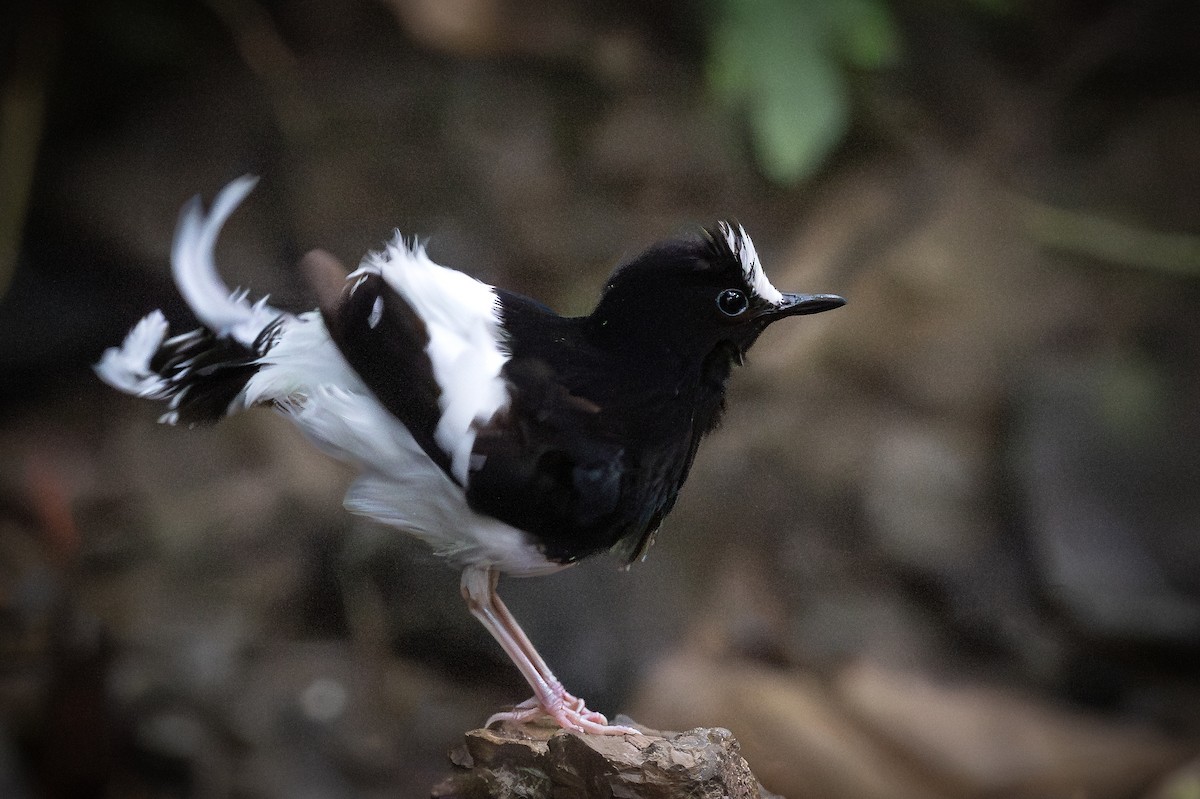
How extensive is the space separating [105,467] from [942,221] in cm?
130

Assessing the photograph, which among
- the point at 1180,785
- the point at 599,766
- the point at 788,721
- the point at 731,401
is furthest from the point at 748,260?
the point at 1180,785

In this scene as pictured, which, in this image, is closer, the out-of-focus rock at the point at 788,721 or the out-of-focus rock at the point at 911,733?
the out-of-focus rock at the point at 788,721

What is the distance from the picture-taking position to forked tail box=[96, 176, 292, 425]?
0.76 metres

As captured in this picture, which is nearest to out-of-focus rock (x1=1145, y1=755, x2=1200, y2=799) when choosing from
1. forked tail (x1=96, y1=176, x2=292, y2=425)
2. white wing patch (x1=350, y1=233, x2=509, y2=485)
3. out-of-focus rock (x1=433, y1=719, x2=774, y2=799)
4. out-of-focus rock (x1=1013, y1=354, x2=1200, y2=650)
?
out-of-focus rock (x1=1013, y1=354, x2=1200, y2=650)

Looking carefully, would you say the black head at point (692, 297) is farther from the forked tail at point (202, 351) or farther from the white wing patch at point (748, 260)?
the forked tail at point (202, 351)

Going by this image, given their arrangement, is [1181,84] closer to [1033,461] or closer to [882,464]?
[1033,461]

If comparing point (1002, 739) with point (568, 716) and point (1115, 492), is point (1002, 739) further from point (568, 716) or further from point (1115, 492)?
point (568, 716)

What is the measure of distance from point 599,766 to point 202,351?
414mm

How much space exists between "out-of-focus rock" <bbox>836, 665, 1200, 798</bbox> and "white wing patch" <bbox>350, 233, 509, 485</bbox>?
0.83 meters

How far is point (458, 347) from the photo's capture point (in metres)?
0.70

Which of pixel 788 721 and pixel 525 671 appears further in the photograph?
pixel 788 721

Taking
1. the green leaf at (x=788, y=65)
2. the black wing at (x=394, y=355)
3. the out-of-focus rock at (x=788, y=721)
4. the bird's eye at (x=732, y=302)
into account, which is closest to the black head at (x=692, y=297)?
the bird's eye at (x=732, y=302)

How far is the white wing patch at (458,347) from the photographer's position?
0.69 meters

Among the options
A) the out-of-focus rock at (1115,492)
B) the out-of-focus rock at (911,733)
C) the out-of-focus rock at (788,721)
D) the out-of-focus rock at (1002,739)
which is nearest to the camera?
the out-of-focus rock at (788,721)
